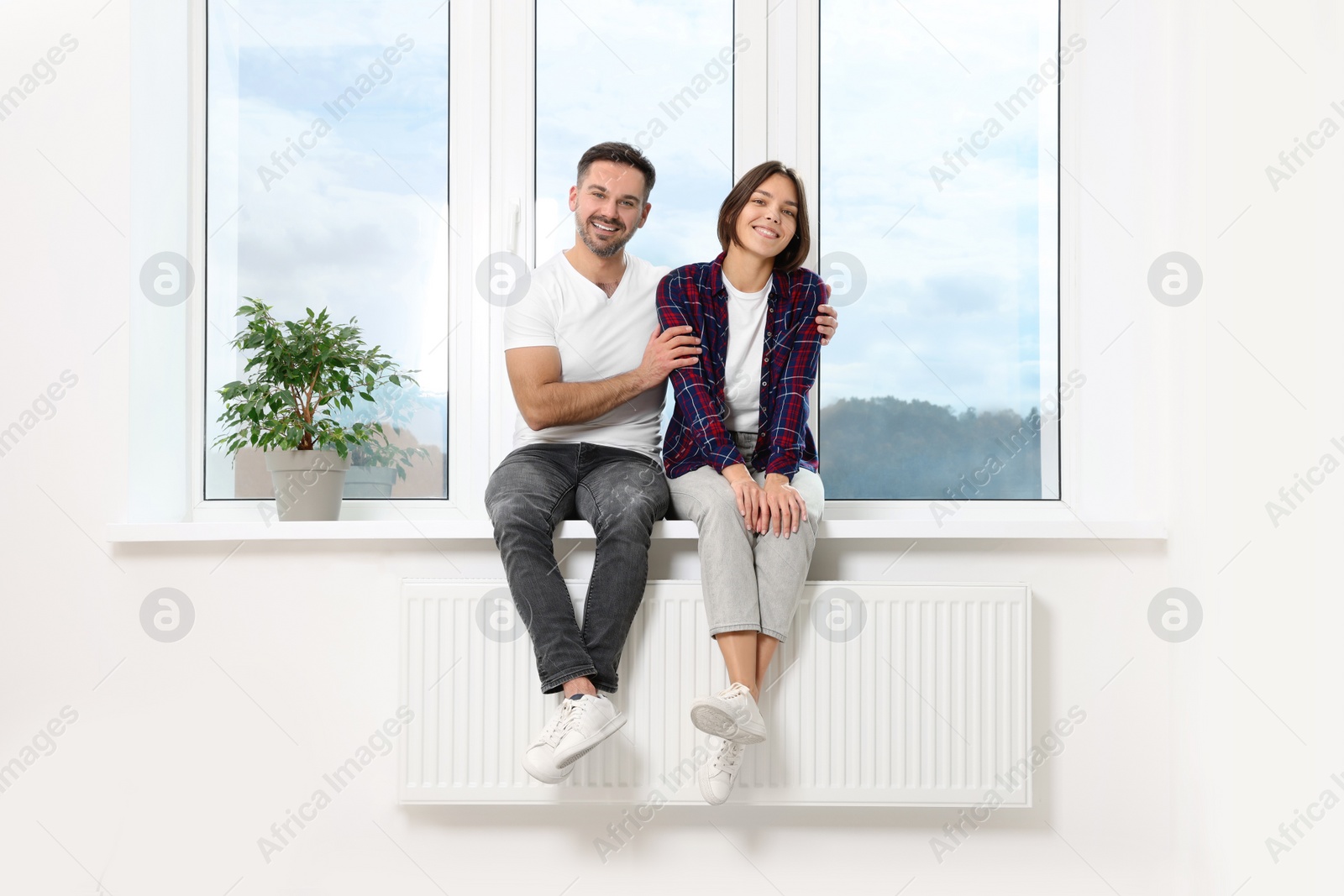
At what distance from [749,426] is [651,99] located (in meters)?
0.77

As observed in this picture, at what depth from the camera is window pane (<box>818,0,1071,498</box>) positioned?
6.31 feet

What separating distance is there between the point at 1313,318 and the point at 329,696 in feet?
5.80

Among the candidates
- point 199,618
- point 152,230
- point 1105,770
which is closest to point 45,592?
point 199,618

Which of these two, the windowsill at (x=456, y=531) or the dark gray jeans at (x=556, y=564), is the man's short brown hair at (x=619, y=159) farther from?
the windowsill at (x=456, y=531)

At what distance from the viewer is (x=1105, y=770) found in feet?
5.51

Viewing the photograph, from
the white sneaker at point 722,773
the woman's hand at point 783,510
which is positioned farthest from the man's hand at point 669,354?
the white sneaker at point 722,773

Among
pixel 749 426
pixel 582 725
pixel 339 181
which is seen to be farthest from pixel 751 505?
pixel 339 181

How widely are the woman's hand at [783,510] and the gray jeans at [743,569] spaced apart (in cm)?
1

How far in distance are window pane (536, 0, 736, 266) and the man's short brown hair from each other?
23cm

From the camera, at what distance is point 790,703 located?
5.15ft

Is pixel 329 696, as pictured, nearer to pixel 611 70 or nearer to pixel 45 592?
pixel 45 592

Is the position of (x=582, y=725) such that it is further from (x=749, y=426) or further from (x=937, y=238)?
(x=937, y=238)

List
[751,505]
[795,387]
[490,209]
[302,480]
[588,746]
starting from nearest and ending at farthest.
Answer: [588,746]
[751,505]
[795,387]
[302,480]
[490,209]

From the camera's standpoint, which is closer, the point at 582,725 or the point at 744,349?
the point at 582,725
